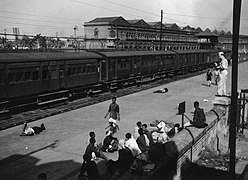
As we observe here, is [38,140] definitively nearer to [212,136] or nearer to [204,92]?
[212,136]

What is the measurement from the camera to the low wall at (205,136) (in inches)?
309

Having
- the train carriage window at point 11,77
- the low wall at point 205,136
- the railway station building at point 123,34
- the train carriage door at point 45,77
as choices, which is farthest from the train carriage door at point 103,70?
the railway station building at point 123,34

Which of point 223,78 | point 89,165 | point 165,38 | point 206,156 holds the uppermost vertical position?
point 165,38

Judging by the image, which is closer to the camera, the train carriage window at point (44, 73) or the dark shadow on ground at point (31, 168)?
the dark shadow on ground at point (31, 168)

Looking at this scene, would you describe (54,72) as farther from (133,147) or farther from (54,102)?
(133,147)

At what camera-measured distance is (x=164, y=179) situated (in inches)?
263

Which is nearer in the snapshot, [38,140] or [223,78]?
[38,140]

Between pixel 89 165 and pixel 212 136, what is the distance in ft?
17.7

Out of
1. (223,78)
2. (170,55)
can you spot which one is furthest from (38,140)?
(170,55)

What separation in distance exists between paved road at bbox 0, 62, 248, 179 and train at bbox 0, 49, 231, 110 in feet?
7.63

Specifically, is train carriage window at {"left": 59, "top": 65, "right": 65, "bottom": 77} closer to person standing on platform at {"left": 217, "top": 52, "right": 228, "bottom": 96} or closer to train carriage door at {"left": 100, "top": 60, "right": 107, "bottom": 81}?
train carriage door at {"left": 100, "top": 60, "right": 107, "bottom": 81}

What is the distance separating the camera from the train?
15.5 meters

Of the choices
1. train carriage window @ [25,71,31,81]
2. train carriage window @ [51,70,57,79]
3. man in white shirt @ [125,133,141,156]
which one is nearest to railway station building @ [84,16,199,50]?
train carriage window @ [51,70,57,79]

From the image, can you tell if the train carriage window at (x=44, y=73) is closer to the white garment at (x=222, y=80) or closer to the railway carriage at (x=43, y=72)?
the railway carriage at (x=43, y=72)
